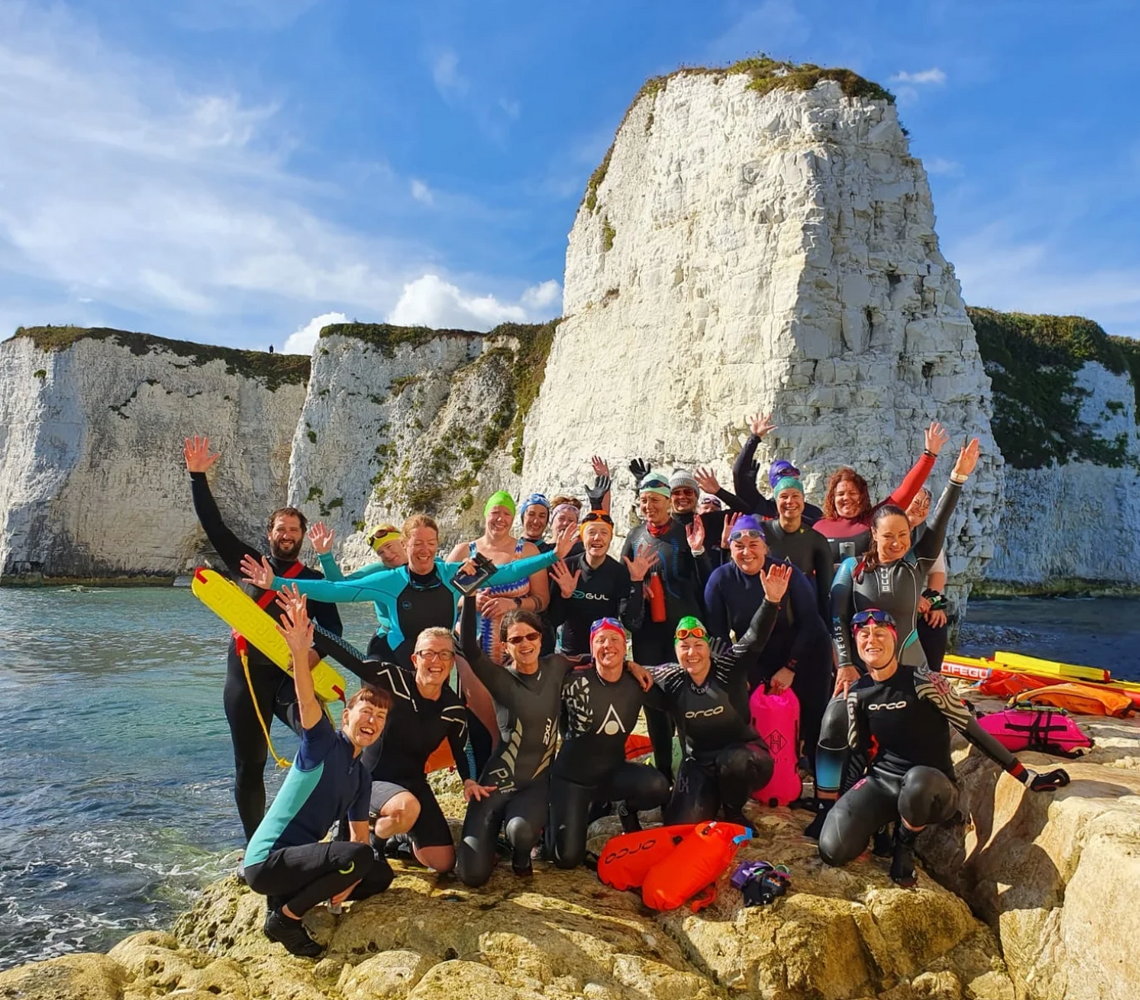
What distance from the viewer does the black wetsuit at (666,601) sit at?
5.47 meters

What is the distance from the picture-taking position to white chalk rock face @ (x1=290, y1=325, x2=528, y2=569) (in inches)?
1284

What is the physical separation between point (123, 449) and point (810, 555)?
42808 mm

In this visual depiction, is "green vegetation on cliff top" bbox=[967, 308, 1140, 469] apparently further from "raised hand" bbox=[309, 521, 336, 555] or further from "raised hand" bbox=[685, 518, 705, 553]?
"raised hand" bbox=[309, 521, 336, 555]

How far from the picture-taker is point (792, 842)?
432 cm

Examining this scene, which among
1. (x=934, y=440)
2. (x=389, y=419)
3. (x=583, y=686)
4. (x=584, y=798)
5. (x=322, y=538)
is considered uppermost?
(x=389, y=419)

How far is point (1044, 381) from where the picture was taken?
4259 centimetres

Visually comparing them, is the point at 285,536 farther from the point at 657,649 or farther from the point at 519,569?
the point at 657,649

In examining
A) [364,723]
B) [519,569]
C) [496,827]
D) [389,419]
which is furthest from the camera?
[389,419]

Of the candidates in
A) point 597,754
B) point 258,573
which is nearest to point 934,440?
point 597,754

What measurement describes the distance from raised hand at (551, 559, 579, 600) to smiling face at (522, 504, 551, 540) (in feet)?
2.14

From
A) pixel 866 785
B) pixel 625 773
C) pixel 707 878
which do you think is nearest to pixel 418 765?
pixel 625 773

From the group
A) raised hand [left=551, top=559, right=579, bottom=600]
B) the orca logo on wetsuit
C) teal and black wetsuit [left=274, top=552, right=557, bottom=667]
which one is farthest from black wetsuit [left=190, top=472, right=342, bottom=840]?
the orca logo on wetsuit

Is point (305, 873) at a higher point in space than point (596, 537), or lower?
lower

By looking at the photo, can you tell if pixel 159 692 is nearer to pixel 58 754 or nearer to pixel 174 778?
pixel 58 754
